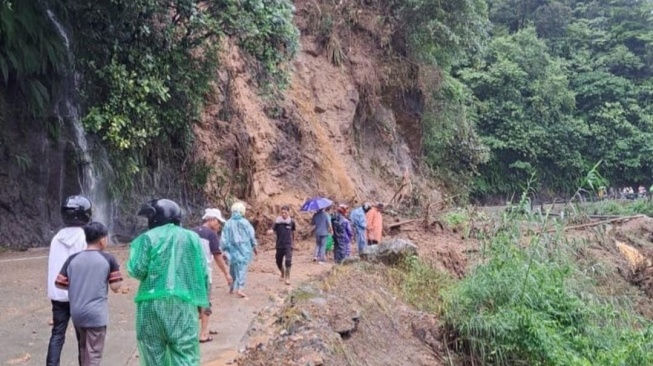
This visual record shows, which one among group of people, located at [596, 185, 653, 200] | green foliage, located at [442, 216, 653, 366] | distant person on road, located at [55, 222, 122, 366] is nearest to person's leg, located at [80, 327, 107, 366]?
distant person on road, located at [55, 222, 122, 366]

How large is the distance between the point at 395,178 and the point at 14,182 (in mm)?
13776

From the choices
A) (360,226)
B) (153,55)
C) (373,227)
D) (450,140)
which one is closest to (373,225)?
(373,227)

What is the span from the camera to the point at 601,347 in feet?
28.8

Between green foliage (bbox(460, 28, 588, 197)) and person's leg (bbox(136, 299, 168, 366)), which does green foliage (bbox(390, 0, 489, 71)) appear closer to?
green foliage (bbox(460, 28, 588, 197))

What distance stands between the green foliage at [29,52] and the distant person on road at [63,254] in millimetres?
9714

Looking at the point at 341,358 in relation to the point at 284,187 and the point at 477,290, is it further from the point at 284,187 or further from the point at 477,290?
the point at 284,187

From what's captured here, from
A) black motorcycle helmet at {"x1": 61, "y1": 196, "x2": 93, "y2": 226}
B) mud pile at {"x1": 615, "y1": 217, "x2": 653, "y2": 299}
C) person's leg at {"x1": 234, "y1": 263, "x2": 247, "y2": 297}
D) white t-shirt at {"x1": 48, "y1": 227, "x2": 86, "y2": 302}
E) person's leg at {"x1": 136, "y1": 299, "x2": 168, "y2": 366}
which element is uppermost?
black motorcycle helmet at {"x1": 61, "y1": 196, "x2": 93, "y2": 226}

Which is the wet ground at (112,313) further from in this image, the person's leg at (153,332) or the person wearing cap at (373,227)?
the person wearing cap at (373,227)

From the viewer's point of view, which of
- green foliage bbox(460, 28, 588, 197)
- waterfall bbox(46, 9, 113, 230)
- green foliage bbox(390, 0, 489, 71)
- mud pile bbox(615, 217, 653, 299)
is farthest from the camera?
green foliage bbox(460, 28, 588, 197)

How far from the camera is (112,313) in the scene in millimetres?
9180

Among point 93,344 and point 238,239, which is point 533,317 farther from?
point 93,344

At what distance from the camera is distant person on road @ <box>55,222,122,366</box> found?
5164 mm

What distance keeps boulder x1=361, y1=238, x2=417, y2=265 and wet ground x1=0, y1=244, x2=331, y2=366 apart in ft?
5.17

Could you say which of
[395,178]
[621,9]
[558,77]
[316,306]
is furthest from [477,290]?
[621,9]
